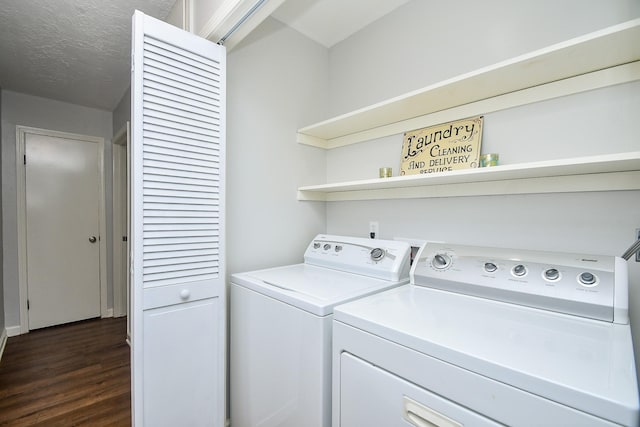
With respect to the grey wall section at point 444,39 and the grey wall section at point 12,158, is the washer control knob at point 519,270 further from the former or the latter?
the grey wall section at point 12,158

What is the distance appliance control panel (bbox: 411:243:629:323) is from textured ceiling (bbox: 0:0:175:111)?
82.2 inches

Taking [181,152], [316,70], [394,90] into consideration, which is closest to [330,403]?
[181,152]

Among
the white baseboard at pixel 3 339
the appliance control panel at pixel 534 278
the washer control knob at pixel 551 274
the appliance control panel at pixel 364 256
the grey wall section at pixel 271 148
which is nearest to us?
the appliance control panel at pixel 534 278

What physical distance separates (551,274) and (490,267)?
19 centimetres

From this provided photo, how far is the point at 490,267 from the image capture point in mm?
1128

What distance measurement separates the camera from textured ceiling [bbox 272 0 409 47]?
5.60ft

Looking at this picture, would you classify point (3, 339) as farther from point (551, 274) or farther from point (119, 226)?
point (551, 274)

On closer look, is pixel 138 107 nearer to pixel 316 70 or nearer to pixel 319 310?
pixel 319 310

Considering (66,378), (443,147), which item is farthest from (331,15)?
(66,378)

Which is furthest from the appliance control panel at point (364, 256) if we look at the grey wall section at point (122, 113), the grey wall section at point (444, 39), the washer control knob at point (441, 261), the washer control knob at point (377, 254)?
the grey wall section at point (122, 113)

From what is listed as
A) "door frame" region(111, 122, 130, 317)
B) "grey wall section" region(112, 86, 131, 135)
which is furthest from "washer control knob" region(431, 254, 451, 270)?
"door frame" region(111, 122, 130, 317)

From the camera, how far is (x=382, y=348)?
2.73 feet

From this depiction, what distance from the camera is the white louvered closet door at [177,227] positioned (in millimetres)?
1175

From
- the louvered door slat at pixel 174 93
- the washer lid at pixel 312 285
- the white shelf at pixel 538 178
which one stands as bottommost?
the washer lid at pixel 312 285
